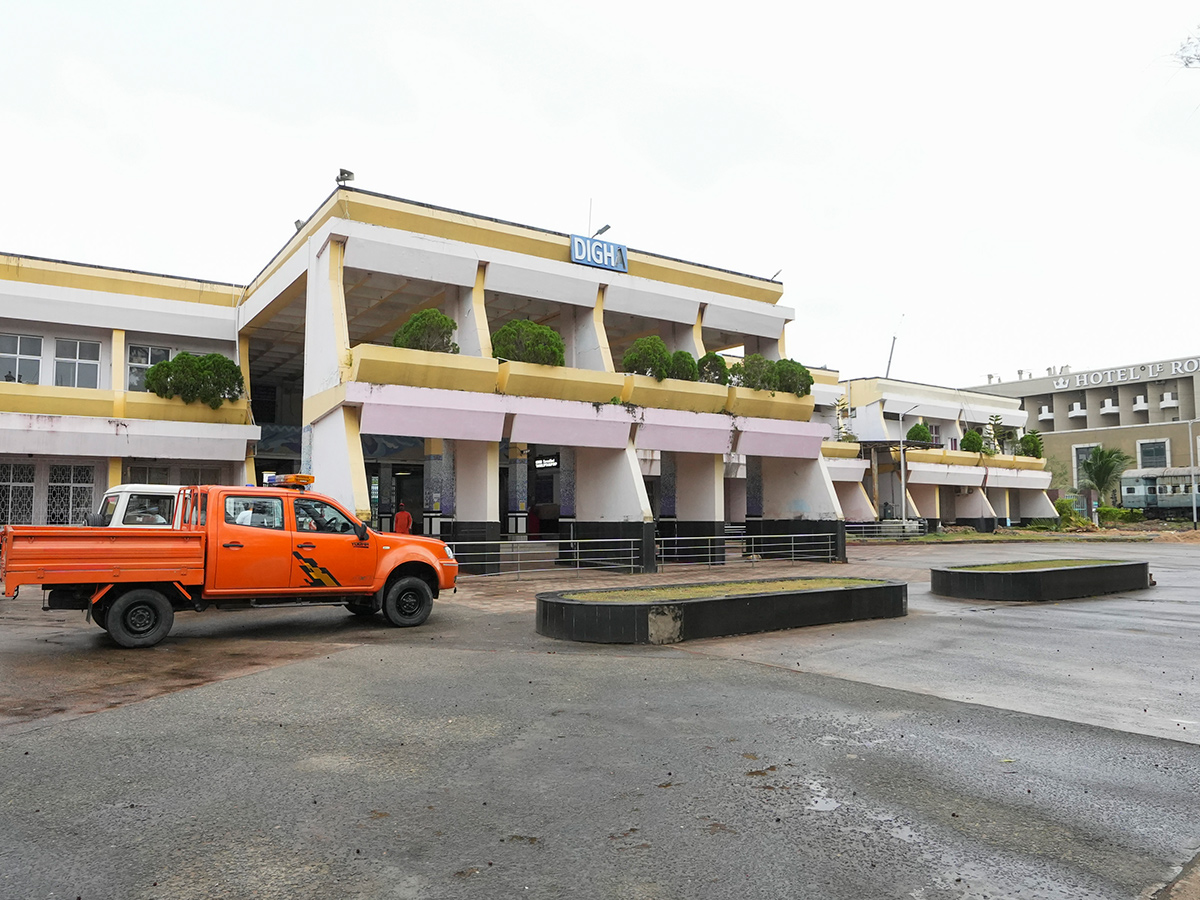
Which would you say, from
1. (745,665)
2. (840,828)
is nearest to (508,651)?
(745,665)

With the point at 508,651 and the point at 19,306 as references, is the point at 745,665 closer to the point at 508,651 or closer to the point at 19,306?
the point at 508,651

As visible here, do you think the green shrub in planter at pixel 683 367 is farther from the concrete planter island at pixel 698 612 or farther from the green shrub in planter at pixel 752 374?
the concrete planter island at pixel 698 612

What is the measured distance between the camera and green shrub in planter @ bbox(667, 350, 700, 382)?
77.3 feet

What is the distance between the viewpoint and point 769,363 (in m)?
26.0

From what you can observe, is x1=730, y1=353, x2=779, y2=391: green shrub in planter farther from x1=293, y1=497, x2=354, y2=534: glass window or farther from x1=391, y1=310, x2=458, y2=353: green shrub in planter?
x1=293, y1=497, x2=354, y2=534: glass window

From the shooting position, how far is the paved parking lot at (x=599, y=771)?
12.3ft

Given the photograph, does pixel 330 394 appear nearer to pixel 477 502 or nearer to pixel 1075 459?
pixel 477 502

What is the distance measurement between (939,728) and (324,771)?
4579mm

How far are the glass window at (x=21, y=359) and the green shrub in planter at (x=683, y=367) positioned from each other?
1821 cm

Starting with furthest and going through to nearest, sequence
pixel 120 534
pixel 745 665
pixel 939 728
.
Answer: pixel 120 534 < pixel 745 665 < pixel 939 728

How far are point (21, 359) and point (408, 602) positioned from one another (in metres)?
18.0

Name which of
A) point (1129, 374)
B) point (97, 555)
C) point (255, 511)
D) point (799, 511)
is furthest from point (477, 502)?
point (1129, 374)

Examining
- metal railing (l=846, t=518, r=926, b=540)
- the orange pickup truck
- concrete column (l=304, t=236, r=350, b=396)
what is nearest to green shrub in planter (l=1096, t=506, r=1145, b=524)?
metal railing (l=846, t=518, r=926, b=540)

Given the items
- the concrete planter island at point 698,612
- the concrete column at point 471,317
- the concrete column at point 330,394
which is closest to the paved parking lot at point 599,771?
the concrete planter island at point 698,612
